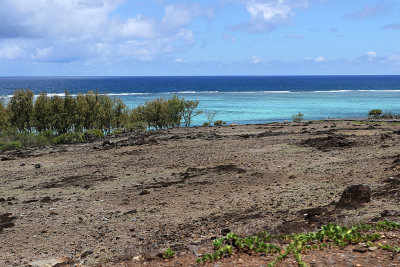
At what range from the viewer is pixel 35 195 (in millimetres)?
15570

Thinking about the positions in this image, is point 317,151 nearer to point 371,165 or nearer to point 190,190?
point 371,165

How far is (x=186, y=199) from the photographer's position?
13203mm

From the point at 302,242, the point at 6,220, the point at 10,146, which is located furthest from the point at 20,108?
the point at 302,242

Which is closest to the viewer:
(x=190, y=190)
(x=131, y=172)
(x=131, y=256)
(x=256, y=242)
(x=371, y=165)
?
(x=256, y=242)

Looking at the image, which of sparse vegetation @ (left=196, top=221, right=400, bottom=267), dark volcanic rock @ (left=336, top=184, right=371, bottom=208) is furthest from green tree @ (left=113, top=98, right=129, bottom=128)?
sparse vegetation @ (left=196, top=221, right=400, bottom=267)

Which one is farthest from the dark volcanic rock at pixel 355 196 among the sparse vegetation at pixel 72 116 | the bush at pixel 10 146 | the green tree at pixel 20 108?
the green tree at pixel 20 108

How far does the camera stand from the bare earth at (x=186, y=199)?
28.4ft

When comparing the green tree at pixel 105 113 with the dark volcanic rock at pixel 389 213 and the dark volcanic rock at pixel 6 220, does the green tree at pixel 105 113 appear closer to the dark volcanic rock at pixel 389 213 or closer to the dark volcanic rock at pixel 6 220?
the dark volcanic rock at pixel 6 220

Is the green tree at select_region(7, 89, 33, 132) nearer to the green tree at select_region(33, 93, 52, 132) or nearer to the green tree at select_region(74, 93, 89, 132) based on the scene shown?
the green tree at select_region(33, 93, 52, 132)

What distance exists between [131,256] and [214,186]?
7.20m

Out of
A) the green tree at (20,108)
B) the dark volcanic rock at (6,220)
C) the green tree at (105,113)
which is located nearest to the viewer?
the dark volcanic rock at (6,220)

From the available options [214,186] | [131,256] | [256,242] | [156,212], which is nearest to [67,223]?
[156,212]

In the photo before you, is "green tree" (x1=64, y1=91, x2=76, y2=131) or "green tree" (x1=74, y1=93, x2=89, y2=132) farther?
"green tree" (x1=74, y1=93, x2=89, y2=132)

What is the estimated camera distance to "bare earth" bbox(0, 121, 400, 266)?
28.4ft
